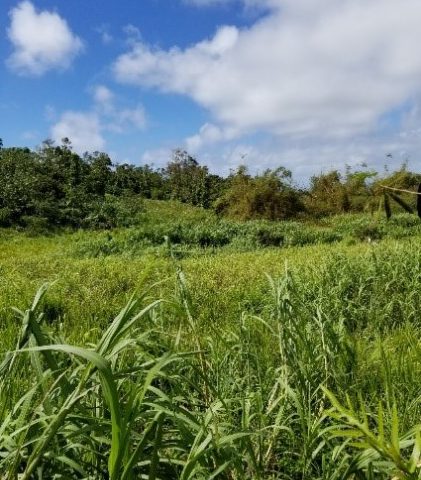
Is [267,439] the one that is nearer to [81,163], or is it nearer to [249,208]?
[249,208]

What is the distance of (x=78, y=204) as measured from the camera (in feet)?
61.9

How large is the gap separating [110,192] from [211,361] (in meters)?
20.5

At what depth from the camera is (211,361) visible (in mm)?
3055

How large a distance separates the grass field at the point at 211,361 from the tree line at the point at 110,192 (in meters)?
2.76

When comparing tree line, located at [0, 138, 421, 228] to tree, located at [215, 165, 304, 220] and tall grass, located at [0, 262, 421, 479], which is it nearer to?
tree, located at [215, 165, 304, 220]

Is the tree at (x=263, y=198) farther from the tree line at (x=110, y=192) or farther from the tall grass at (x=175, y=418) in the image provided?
the tall grass at (x=175, y=418)

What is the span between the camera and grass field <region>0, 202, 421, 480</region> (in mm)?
1552

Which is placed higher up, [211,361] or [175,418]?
[175,418]

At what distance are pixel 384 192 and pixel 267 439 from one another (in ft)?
4.73

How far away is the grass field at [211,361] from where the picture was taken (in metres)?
1.55

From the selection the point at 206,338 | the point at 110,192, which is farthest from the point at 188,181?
the point at 206,338

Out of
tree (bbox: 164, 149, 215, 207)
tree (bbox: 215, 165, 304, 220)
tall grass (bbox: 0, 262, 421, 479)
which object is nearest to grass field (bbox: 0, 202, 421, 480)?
tall grass (bbox: 0, 262, 421, 479)

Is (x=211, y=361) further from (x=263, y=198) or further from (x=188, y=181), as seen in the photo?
(x=188, y=181)

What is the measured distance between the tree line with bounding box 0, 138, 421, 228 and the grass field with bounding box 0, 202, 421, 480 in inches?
109
